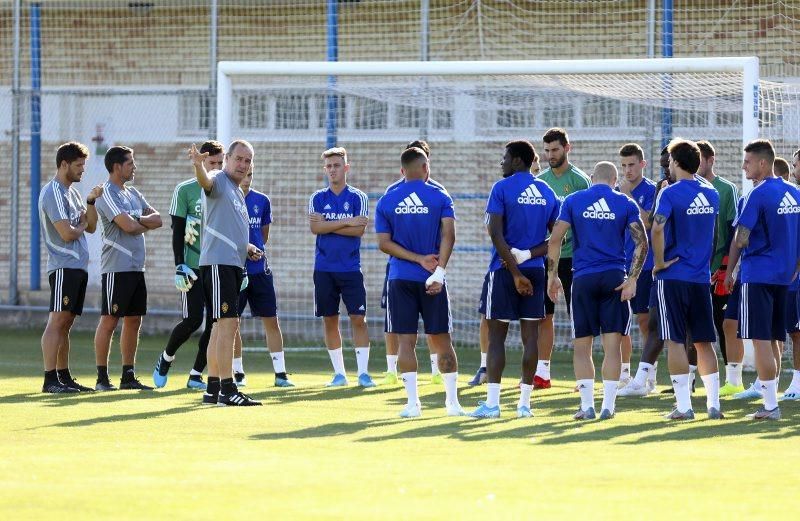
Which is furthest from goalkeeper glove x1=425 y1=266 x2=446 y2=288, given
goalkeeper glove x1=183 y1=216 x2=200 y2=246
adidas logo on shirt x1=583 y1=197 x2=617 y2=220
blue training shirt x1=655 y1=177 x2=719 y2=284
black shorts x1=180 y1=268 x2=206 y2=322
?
black shorts x1=180 y1=268 x2=206 y2=322

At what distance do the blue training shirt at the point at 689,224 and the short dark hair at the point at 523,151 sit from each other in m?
1.01

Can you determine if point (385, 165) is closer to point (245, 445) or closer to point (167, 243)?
point (167, 243)

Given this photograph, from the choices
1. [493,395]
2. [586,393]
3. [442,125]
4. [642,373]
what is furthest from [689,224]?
[442,125]

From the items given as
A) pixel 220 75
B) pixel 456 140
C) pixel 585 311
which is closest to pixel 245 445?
pixel 585 311

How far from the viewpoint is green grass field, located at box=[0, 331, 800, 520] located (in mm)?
6453

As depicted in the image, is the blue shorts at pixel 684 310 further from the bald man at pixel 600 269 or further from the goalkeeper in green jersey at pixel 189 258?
the goalkeeper in green jersey at pixel 189 258

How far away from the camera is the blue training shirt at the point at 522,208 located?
10023mm

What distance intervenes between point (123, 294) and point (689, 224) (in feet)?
16.7

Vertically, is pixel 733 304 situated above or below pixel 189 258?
below

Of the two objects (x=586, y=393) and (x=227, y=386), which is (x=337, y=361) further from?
(x=586, y=393)

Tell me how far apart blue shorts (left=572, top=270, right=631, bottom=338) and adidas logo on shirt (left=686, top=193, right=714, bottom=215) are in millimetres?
688

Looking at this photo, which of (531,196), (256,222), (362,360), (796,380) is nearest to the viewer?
(531,196)

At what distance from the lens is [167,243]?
67.1 feet

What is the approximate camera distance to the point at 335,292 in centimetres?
1287
